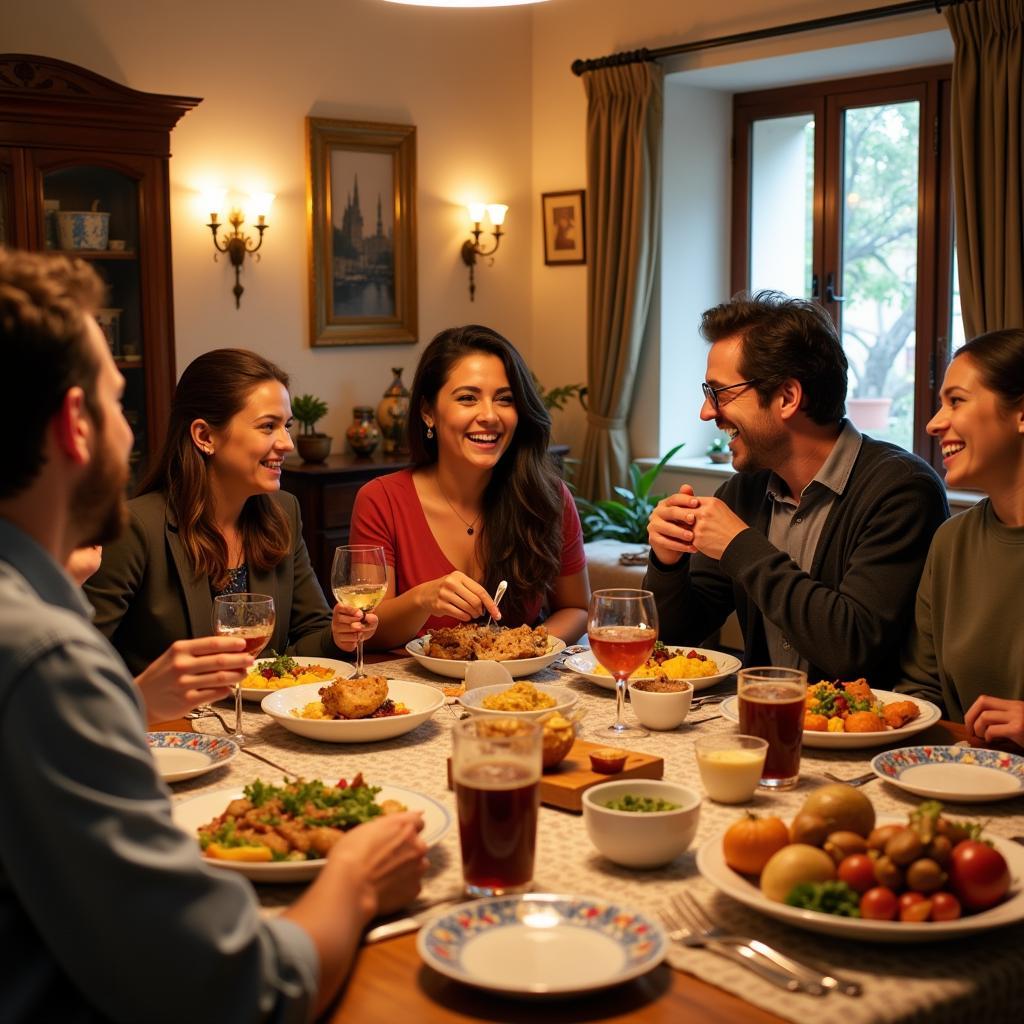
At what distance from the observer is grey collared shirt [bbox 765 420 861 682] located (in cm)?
267

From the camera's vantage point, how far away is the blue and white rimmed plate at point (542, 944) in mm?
1209

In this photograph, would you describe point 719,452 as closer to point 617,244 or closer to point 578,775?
point 617,244

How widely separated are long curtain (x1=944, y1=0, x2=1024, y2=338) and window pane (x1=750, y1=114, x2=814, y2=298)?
1.22 m

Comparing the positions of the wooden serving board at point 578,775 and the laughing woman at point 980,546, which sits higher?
the laughing woman at point 980,546

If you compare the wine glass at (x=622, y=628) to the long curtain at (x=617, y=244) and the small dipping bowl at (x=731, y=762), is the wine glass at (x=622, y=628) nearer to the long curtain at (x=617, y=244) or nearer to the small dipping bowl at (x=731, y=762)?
the small dipping bowl at (x=731, y=762)

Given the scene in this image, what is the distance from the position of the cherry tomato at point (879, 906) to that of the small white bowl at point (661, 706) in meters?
0.76

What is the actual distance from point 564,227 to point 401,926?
5627mm

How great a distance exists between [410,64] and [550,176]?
35.3 inches

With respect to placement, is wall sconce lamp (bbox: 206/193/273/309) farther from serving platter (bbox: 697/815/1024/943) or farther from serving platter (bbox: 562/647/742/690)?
serving platter (bbox: 697/815/1024/943)

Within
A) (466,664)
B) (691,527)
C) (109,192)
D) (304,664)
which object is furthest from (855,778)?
(109,192)

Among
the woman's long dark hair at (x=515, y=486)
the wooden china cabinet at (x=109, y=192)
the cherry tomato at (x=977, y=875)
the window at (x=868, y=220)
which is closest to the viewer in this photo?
the cherry tomato at (x=977, y=875)

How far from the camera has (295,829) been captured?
148 cm

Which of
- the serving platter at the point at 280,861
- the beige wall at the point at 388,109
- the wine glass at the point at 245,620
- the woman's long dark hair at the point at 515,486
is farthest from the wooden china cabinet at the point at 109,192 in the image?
the serving platter at the point at 280,861

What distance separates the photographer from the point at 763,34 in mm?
5480
